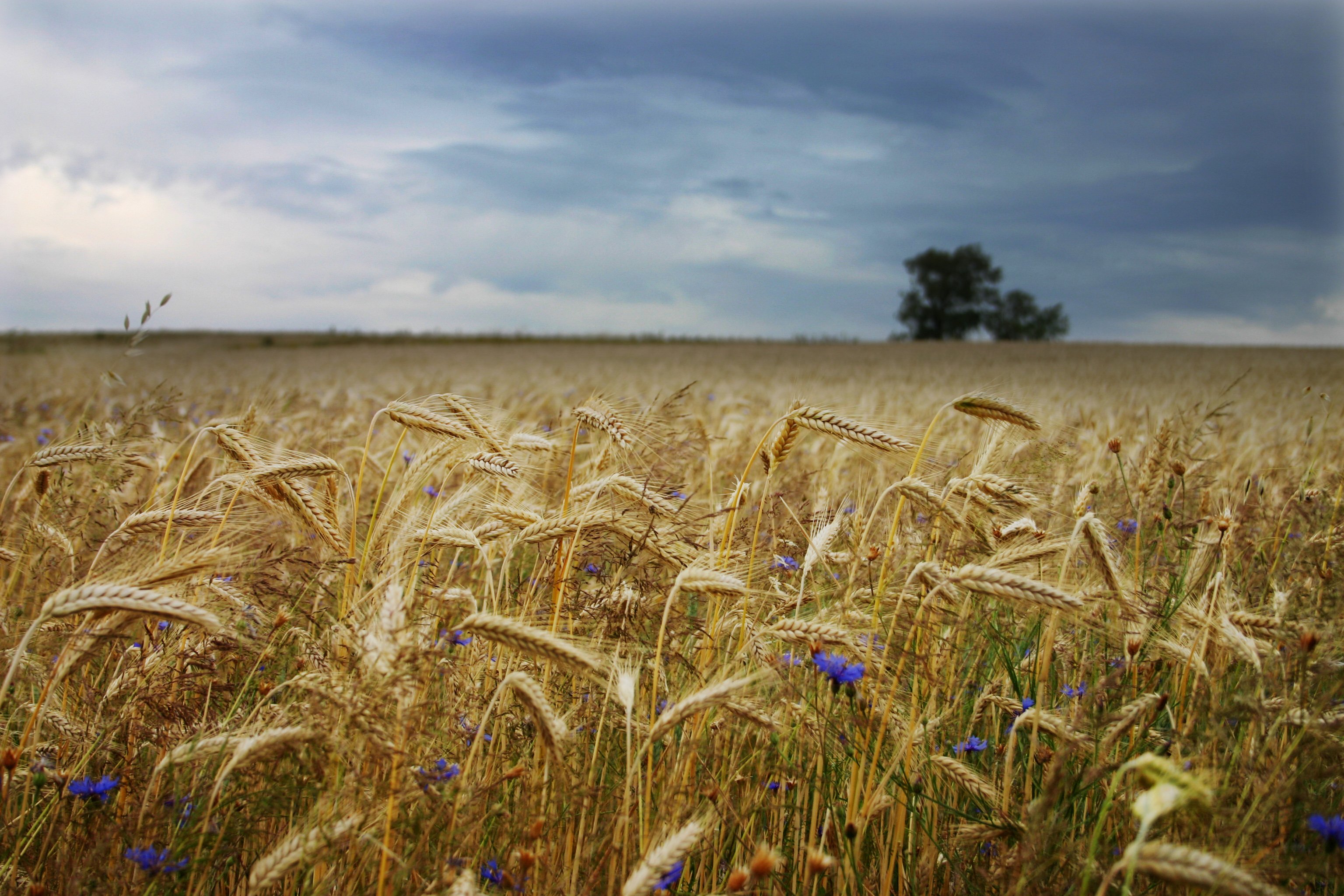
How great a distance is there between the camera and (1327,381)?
1526 centimetres

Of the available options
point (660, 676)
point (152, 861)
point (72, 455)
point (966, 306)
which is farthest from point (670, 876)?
point (966, 306)

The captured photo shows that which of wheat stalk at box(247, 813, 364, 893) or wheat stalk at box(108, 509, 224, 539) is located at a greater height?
wheat stalk at box(108, 509, 224, 539)

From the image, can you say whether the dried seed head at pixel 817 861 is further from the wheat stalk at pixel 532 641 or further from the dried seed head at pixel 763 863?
the wheat stalk at pixel 532 641

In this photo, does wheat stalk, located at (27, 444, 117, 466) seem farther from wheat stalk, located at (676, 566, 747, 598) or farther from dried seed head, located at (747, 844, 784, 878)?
dried seed head, located at (747, 844, 784, 878)

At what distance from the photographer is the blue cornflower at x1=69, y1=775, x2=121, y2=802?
1.77 meters

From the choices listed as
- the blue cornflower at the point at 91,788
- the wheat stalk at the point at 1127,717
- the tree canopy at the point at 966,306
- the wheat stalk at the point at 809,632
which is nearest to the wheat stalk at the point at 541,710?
the wheat stalk at the point at 809,632

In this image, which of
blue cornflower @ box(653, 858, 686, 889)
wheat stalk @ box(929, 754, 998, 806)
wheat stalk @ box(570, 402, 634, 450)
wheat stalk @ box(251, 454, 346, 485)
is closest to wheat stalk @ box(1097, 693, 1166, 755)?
wheat stalk @ box(929, 754, 998, 806)

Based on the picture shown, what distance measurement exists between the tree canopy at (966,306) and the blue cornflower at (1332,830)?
7845 cm

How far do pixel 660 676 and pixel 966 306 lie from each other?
8078 centimetres

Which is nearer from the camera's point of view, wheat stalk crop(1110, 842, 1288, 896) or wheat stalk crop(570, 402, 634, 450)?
wheat stalk crop(1110, 842, 1288, 896)

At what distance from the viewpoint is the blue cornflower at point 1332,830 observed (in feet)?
4.87

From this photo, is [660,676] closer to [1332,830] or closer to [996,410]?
[996,410]

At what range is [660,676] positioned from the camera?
2193 mm

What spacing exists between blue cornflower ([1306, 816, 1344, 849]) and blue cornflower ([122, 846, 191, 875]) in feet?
7.17
